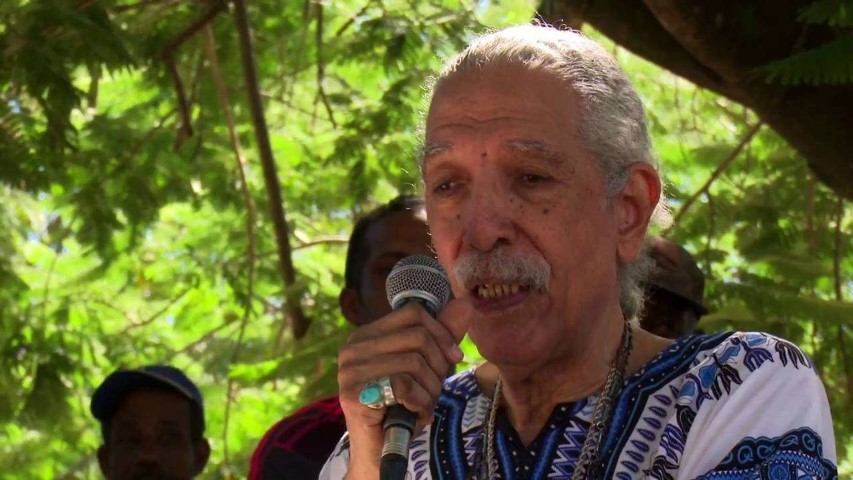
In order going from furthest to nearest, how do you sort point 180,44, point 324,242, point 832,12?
point 324,242 < point 180,44 < point 832,12

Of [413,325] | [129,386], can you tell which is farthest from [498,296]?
[129,386]

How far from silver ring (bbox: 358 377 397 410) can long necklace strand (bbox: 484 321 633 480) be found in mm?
481

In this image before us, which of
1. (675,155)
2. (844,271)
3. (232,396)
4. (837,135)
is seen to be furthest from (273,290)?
(837,135)

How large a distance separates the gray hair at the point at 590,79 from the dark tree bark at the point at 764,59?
7.97ft

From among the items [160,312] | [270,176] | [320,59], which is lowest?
[160,312]

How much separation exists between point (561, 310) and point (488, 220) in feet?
0.76

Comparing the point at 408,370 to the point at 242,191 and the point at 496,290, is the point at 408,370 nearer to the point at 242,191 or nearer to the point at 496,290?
the point at 496,290

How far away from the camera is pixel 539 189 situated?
2807mm

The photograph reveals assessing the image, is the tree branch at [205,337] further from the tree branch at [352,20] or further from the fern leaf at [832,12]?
the fern leaf at [832,12]

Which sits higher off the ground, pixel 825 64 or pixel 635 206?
pixel 635 206

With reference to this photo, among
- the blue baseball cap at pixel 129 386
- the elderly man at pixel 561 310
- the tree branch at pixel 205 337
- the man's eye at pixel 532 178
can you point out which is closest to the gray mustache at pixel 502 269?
the elderly man at pixel 561 310

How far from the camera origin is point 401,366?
7.89ft

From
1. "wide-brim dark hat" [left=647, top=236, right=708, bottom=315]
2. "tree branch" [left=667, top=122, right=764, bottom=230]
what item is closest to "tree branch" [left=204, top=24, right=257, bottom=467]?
"tree branch" [left=667, top=122, right=764, bottom=230]

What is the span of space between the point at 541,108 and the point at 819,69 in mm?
1862
